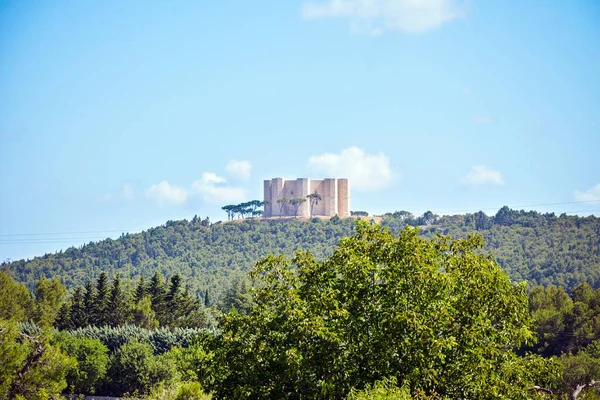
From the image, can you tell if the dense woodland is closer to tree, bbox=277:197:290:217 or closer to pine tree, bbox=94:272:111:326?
pine tree, bbox=94:272:111:326

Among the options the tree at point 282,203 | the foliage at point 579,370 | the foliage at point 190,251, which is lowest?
the foliage at point 579,370

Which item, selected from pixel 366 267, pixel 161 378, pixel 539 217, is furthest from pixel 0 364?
pixel 539 217

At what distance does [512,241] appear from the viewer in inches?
4542

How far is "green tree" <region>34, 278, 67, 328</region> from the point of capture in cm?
6116

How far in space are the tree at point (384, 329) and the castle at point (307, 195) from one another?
121 m

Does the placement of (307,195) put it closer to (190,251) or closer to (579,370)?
(190,251)

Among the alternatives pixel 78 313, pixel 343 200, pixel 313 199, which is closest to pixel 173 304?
pixel 78 313

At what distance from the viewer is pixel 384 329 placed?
47.9 ft

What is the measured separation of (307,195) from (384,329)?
4924 inches

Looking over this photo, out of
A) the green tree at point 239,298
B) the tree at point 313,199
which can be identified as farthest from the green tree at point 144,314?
the tree at point 313,199

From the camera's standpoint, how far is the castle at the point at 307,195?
13912 centimetres

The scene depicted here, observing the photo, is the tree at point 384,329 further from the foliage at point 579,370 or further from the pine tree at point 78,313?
the pine tree at point 78,313

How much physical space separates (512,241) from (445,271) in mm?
103357

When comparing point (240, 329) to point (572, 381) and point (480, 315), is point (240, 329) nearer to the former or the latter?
point (480, 315)
